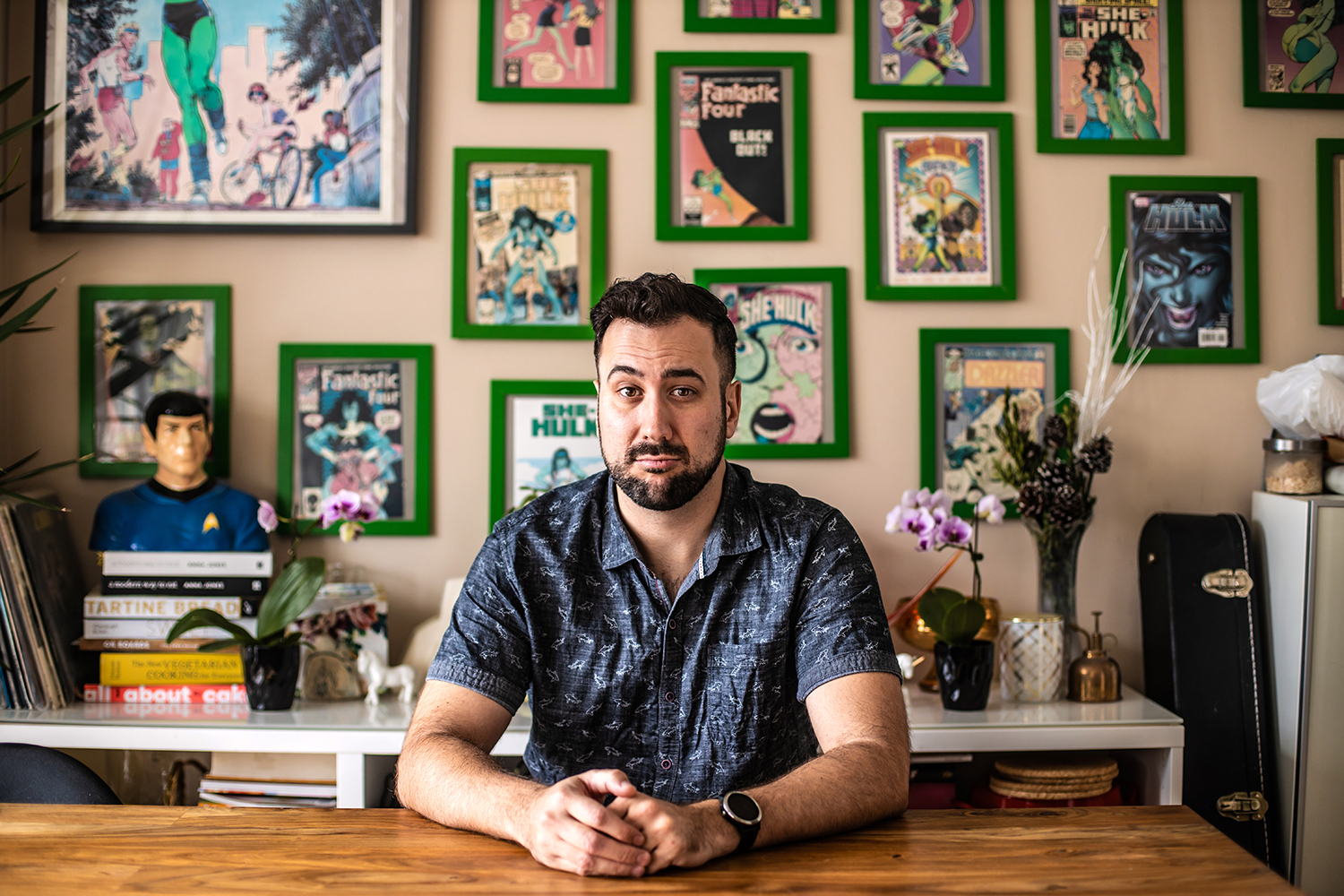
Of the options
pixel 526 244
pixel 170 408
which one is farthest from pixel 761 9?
pixel 170 408

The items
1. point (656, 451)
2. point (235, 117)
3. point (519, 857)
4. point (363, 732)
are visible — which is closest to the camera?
point (519, 857)

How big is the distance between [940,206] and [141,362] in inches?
75.8

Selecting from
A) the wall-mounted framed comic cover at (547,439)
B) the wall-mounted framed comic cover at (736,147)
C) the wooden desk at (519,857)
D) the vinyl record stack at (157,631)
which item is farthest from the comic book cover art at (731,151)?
the wooden desk at (519,857)

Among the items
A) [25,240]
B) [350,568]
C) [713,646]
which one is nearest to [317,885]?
[713,646]

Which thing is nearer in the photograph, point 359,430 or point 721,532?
point 721,532

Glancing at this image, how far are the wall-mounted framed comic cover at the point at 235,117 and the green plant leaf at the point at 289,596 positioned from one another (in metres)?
0.80

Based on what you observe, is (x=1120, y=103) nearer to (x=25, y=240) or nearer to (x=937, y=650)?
(x=937, y=650)

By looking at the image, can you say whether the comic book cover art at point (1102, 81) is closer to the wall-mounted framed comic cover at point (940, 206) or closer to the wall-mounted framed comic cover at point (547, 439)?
the wall-mounted framed comic cover at point (940, 206)

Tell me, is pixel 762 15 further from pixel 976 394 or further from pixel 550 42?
pixel 976 394

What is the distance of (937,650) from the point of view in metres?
2.03

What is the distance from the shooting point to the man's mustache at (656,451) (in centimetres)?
149

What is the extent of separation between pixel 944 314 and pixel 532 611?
1.32 meters

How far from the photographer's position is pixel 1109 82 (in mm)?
2312

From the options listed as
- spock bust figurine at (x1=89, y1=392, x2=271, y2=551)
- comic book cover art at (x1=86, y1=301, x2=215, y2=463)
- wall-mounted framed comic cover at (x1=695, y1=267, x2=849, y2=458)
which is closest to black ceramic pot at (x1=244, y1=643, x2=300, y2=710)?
A: spock bust figurine at (x1=89, y1=392, x2=271, y2=551)
